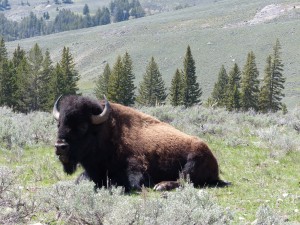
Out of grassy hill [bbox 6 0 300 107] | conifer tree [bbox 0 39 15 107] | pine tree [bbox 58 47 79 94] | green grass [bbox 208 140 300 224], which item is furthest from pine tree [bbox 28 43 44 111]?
green grass [bbox 208 140 300 224]

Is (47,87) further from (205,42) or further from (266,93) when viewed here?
(205,42)

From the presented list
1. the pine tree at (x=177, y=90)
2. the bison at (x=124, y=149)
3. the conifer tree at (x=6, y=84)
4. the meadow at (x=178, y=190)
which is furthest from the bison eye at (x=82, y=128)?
the pine tree at (x=177, y=90)

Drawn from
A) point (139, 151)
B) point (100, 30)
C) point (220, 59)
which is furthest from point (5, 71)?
point (100, 30)

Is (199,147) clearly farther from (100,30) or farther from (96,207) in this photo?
(100,30)

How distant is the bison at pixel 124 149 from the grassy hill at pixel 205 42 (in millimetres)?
70477

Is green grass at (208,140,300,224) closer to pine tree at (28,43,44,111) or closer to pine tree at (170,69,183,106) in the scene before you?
pine tree at (28,43,44,111)

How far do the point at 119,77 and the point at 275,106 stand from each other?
65.9ft

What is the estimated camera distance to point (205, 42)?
130 metres

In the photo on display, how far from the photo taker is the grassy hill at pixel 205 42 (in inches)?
4373

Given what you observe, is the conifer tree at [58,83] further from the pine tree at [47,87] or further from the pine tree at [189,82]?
the pine tree at [189,82]

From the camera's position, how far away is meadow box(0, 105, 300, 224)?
502 cm

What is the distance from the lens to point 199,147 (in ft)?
28.5

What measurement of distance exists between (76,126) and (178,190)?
8.16ft

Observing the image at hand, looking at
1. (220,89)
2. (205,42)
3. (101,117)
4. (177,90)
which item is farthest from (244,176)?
→ (205,42)
